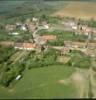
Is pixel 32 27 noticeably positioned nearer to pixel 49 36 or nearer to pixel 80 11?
pixel 49 36

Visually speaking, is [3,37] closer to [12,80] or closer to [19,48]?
[19,48]

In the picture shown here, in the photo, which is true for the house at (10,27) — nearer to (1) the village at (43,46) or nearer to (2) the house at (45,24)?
(1) the village at (43,46)

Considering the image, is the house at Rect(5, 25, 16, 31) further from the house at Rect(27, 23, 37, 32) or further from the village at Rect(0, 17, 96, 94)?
the house at Rect(27, 23, 37, 32)

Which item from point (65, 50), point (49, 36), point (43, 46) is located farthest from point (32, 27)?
point (65, 50)

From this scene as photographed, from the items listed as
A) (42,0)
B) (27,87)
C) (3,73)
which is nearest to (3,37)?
(3,73)

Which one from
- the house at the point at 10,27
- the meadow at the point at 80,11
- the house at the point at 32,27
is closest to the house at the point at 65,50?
the house at the point at 32,27

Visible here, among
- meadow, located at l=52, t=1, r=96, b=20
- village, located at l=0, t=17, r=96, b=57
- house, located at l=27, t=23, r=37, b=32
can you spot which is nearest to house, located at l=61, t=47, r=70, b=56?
village, located at l=0, t=17, r=96, b=57
